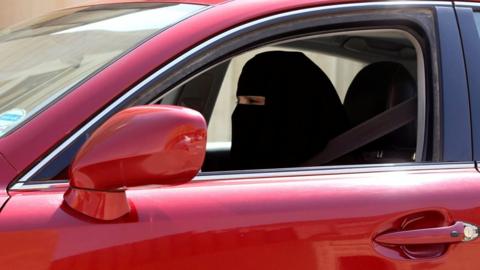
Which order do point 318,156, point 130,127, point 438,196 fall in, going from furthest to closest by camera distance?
point 318,156
point 438,196
point 130,127

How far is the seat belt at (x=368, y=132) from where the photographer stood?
2355 millimetres

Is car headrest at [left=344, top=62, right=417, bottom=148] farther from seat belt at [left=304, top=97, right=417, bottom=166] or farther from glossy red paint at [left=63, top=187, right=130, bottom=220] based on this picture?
glossy red paint at [left=63, top=187, right=130, bottom=220]

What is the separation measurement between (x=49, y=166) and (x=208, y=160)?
1.14m

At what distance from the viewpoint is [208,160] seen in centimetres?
268

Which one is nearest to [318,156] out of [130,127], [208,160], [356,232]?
[208,160]

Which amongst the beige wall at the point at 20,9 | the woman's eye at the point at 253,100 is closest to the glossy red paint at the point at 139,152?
the woman's eye at the point at 253,100

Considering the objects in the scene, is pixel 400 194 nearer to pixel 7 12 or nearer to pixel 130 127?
pixel 130 127

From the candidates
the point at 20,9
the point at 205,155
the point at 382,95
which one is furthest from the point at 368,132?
the point at 20,9

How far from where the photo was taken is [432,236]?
178 cm

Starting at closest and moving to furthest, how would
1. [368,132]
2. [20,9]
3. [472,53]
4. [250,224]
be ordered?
[250,224], [472,53], [368,132], [20,9]

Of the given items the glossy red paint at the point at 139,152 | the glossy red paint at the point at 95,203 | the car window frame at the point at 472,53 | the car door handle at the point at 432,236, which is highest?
the car window frame at the point at 472,53

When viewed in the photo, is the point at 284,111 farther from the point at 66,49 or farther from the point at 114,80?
the point at 114,80

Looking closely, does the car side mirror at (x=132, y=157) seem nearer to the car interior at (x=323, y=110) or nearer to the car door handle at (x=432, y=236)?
the car door handle at (x=432, y=236)

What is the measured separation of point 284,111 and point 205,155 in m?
0.79
